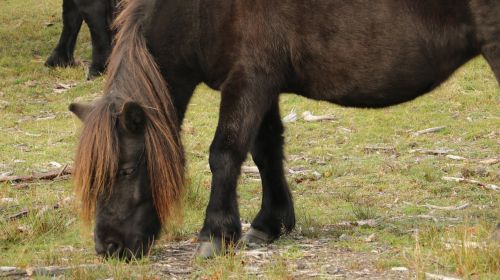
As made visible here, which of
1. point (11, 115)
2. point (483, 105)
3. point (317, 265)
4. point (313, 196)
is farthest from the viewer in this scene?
point (11, 115)

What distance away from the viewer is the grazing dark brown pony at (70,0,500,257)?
5422 millimetres

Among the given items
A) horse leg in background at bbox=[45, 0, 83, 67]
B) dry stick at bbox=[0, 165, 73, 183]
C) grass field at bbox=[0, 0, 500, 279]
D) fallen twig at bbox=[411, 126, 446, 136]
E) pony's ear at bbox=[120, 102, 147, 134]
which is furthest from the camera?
horse leg in background at bbox=[45, 0, 83, 67]

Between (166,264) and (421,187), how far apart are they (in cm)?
316

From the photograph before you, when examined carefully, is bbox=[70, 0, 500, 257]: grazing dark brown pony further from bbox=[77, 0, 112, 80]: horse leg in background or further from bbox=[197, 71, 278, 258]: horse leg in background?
bbox=[77, 0, 112, 80]: horse leg in background

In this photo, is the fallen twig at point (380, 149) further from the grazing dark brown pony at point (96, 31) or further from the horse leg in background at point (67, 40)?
the horse leg in background at point (67, 40)

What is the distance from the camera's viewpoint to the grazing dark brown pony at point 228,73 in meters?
5.42

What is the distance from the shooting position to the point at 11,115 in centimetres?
1204

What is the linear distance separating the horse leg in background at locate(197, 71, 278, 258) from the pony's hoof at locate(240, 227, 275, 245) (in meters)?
0.45

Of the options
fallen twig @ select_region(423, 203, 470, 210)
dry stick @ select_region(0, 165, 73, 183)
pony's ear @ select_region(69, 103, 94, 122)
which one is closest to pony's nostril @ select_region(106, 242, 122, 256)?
pony's ear @ select_region(69, 103, 94, 122)

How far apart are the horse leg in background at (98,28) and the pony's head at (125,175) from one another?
7719mm

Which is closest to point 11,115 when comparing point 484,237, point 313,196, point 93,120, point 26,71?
point 26,71

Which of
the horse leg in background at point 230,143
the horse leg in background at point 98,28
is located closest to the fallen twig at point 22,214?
the horse leg in background at point 230,143

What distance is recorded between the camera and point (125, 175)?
545 centimetres

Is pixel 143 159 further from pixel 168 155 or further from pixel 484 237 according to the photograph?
pixel 484 237
